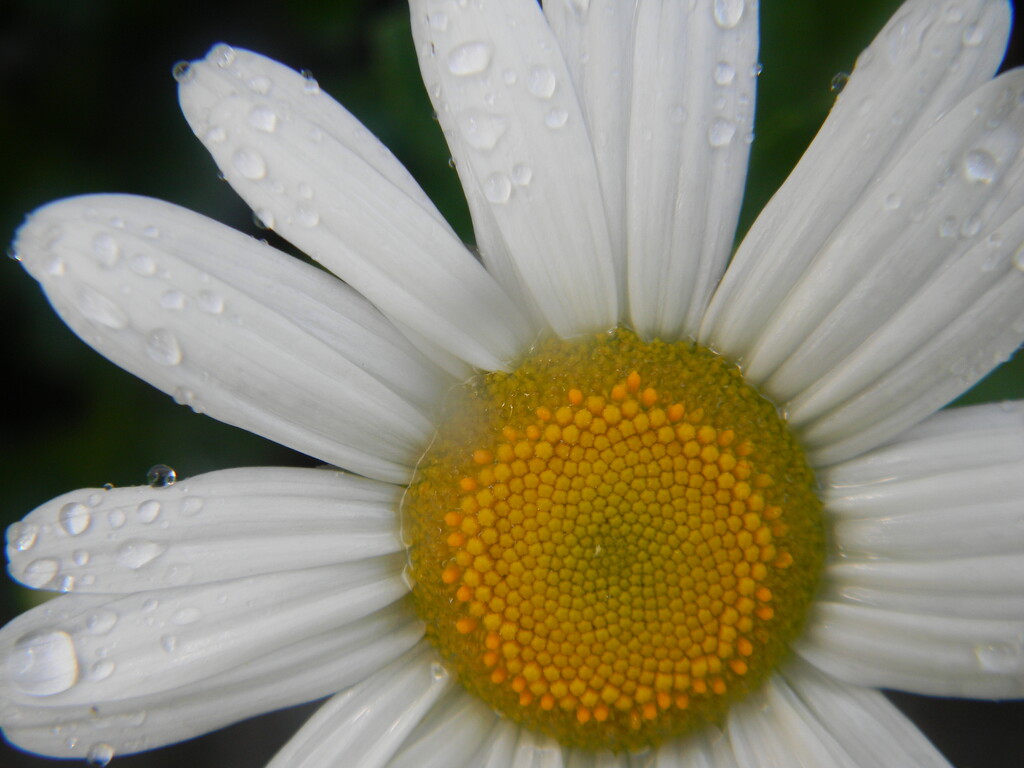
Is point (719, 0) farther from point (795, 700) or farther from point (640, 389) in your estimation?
point (795, 700)

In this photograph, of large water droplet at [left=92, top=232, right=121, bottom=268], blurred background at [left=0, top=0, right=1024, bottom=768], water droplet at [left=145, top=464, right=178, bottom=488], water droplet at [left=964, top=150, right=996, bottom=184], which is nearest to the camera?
water droplet at [left=964, top=150, right=996, bottom=184]

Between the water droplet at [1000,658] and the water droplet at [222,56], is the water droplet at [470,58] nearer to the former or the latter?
the water droplet at [222,56]

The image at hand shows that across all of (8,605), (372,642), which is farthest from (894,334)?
(8,605)

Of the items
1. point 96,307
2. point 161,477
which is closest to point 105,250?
point 96,307

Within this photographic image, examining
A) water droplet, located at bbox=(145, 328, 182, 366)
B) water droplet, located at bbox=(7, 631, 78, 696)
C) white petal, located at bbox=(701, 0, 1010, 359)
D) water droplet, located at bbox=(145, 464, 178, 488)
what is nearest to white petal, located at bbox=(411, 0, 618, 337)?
white petal, located at bbox=(701, 0, 1010, 359)

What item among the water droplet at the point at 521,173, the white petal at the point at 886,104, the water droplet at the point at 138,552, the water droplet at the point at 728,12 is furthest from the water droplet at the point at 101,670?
the water droplet at the point at 728,12

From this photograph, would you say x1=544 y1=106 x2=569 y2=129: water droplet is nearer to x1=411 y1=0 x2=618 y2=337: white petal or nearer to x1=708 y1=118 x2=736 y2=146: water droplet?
x1=411 y1=0 x2=618 y2=337: white petal

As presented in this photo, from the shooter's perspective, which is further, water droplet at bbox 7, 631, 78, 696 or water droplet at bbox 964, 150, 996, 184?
water droplet at bbox 7, 631, 78, 696

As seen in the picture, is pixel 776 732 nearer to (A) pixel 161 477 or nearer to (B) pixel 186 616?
(B) pixel 186 616
